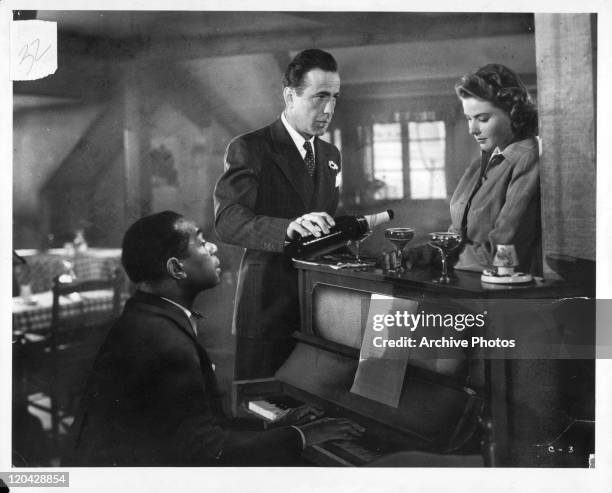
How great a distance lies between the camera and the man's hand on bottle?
171 centimetres

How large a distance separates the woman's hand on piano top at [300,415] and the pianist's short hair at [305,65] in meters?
0.93

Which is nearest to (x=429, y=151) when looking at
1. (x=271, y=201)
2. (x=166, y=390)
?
(x=271, y=201)

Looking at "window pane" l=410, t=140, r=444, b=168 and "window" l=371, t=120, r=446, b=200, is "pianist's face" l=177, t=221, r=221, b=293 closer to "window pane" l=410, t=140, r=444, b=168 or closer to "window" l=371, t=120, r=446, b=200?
"window" l=371, t=120, r=446, b=200

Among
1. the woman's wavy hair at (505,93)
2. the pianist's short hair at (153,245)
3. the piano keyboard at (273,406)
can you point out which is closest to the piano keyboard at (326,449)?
the piano keyboard at (273,406)

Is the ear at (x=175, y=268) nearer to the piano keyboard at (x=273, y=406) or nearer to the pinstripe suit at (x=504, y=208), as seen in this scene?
the piano keyboard at (x=273, y=406)

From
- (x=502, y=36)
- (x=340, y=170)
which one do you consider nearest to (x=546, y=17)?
(x=502, y=36)

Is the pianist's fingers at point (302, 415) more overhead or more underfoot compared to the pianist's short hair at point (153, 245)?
more underfoot

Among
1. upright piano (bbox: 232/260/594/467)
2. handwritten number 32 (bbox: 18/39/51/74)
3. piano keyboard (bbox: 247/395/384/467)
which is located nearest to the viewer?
upright piano (bbox: 232/260/594/467)

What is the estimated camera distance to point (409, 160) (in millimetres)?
1724

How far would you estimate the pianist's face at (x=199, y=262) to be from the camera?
1716 millimetres

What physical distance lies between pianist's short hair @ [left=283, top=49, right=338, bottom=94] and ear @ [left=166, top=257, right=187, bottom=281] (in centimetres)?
61

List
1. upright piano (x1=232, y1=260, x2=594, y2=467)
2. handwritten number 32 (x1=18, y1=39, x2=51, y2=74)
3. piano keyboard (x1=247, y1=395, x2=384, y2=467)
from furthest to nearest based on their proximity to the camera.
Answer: handwritten number 32 (x1=18, y1=39, x2=51, y2=74)
piano keyboard (x1=247, y1=395, x2=384, y2=467)
upright piano (x1=232, y1=260, x2=594, y2=467)

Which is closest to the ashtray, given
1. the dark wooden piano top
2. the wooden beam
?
the dark wooden piano top
